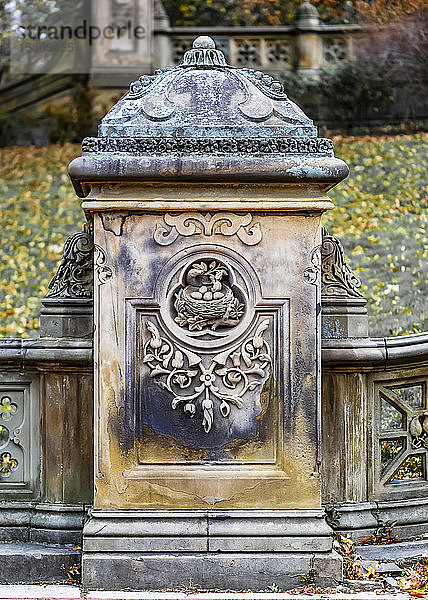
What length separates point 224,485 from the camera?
439 cm

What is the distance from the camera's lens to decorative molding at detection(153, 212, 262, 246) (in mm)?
4375

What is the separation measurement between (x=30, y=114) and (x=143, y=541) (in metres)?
14.7

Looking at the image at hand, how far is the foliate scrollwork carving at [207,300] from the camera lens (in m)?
4.36

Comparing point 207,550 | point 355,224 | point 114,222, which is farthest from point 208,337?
point 355,224

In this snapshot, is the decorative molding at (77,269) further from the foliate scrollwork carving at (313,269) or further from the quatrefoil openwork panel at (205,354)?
the foliate scrollwork carving at (313,269)

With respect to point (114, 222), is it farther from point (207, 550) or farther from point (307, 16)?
point (307, 16)

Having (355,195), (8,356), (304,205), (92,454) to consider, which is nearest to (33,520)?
(92,454)

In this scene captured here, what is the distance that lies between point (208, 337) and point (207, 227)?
0.49 metres

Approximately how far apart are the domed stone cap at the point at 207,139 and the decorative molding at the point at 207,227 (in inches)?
7.1

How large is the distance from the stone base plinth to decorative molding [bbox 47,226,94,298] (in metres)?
1.06

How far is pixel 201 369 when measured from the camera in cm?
440

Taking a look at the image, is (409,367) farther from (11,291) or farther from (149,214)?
(11,291)

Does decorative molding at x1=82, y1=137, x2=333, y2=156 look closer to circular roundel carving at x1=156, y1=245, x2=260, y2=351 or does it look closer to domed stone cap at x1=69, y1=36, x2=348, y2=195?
domed stone cap at x1=69, y1=36, x2=348, y2=195

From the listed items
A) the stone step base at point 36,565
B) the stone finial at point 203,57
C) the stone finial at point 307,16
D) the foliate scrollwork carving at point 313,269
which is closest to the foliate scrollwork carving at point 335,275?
the foliate scrollwork carving at point 313,269
